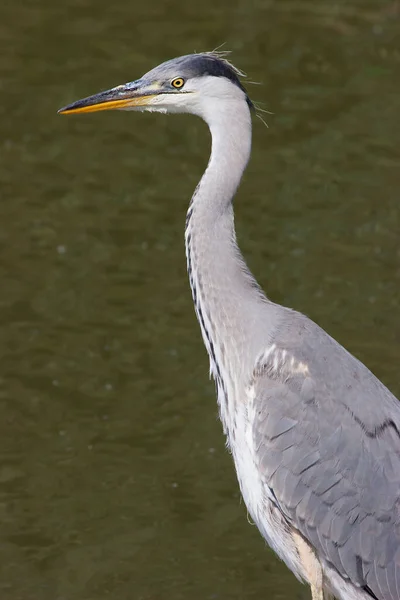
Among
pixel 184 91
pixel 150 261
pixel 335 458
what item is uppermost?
pixel 184 91

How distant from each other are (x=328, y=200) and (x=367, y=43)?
3429 millimetres

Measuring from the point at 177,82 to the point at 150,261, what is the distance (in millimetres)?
3665

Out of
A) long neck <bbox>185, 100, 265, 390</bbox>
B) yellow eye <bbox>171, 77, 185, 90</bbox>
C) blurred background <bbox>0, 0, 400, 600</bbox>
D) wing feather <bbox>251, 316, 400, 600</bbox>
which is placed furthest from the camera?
blurred background <bbox>0, 0, 400, 600</bbox>

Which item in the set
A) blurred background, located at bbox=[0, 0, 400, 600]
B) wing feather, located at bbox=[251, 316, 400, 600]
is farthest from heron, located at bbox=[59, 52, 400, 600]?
blurred background, located at bbox=[0, 0, 400, 600]

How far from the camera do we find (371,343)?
7805 mm

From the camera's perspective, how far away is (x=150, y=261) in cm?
872

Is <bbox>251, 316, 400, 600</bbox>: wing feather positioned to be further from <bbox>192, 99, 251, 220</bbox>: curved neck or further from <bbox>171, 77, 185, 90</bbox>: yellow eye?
<bbox>171, 77, 185, 90</bbox>: yellow eye

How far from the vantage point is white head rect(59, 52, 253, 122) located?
16.4 feet

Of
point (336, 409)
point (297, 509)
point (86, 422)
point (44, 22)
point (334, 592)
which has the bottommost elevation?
point (44, 22)

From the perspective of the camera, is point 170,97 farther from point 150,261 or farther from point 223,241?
point 150,261

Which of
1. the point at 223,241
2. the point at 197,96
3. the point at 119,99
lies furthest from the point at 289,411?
the point at 119,99

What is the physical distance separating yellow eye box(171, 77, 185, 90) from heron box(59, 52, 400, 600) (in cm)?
1

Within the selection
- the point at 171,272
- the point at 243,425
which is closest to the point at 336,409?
the point at 243,425

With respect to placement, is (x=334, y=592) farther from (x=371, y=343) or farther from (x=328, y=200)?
(x=328, y=200)
